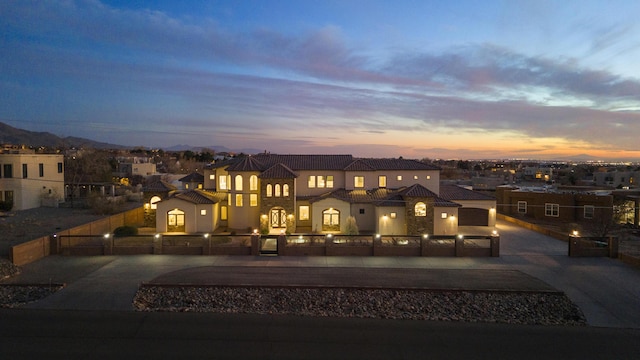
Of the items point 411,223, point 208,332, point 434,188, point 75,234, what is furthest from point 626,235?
point 75,234

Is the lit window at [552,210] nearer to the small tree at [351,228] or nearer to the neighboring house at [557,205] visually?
the neighboring house at [557,205]

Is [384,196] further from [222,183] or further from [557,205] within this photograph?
[557,205]

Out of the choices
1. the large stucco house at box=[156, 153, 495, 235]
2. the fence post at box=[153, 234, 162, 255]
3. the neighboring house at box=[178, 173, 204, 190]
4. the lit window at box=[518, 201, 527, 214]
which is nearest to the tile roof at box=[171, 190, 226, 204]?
the large stucco house at box=[156, 153, 495, 235]

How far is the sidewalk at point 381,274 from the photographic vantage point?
14898mm

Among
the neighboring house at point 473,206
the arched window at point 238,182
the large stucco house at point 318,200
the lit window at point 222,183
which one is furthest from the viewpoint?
the lit window at point 222,183

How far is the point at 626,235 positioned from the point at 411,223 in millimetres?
17670

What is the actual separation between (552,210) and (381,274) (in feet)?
89.1

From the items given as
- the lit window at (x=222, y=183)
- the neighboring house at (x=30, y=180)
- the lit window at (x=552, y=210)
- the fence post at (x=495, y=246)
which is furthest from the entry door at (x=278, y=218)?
the neighboring house at (x=30, y=180)

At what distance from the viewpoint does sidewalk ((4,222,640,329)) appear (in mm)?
14898

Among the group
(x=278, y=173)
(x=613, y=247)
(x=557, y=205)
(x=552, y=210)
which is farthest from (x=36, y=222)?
(x=557, y=205)

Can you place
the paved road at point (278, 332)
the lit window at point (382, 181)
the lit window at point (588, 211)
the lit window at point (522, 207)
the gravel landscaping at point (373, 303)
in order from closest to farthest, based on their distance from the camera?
1. the paved road at point (278, 332)
2. the gravel landscaping at point (373, 303)
3. the lit window at point (382, 181)
4. the lit window at point (588, 211)
5. the lit window at point (522, 207)

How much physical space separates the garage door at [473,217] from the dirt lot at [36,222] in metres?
31.6

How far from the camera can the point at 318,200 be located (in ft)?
95.7

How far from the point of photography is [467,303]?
15.3 metres
